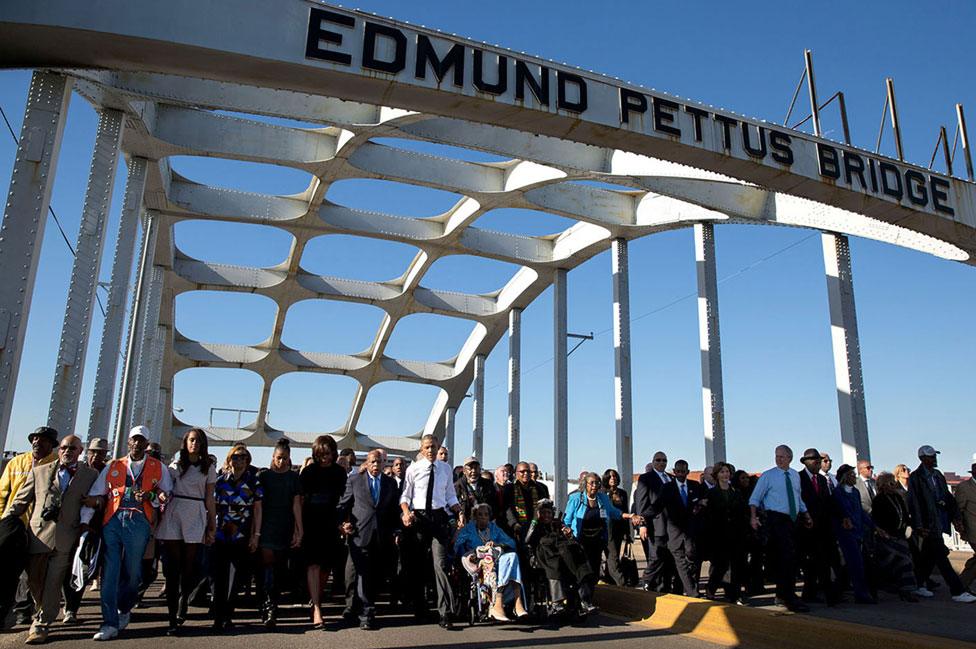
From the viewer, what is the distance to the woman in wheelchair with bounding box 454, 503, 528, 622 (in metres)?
6.95

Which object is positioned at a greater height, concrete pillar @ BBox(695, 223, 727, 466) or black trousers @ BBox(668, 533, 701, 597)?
concrete pillar @ BBox(695, 223, 727, 466)

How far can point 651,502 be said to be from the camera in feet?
26.0

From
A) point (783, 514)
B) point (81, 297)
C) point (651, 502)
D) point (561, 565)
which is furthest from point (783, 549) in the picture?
point (81, 297)

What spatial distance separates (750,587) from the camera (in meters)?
8.55

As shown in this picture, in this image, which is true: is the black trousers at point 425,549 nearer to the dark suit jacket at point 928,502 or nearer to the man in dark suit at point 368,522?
the man in dark suit at point 368,522

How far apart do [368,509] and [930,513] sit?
18.8 ft

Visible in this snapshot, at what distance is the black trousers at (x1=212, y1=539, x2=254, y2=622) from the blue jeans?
609 mm

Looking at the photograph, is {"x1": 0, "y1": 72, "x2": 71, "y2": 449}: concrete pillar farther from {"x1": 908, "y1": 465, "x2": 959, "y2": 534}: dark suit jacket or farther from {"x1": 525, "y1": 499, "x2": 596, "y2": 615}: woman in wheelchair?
{"x1": 908, "y1": 465, "x2": 959, "y2": 534}: dark suit jacket

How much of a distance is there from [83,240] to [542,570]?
673 cm

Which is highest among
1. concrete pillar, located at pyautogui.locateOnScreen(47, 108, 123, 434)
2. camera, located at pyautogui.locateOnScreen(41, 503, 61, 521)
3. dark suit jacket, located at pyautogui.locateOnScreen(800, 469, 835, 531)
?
concrete pillar, located at pyautogui.locateOnScreen(47, 108, 123, 434)

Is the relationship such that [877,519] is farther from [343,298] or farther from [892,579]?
[343,298]

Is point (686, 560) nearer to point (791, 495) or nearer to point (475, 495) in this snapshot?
point (791, 495)

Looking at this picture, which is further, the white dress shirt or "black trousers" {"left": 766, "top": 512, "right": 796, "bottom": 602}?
the white dress shirt

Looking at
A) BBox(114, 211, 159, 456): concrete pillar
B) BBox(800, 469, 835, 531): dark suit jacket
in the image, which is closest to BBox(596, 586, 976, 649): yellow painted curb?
BBox(800, 469, 835, 531): dark suit jacket
